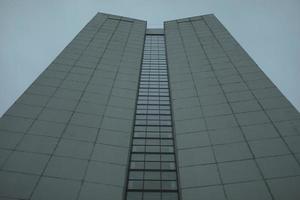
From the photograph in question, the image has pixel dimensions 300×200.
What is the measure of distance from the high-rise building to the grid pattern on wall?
5 centimetres

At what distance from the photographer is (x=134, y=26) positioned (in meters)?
30.6

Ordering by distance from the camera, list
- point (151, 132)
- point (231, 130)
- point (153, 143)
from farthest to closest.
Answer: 1. point (151, 132)
2. point (153, 143)
3. point (231, 130)

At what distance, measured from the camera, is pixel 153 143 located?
15633 millimetres

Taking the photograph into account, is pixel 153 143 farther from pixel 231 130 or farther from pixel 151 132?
pixel 231 130

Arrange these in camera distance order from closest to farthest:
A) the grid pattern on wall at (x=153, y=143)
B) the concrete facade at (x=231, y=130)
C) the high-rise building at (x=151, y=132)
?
1. the concrete facade at (x=231, y=130)
2. the high-rise building at (x=151, y=132)
3. the grid pattern on wall at (x=153, y=143)

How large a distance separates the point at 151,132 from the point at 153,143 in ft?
2.86

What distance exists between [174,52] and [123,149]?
1180cm

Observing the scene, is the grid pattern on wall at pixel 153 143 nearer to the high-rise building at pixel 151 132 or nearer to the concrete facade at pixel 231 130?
the high-rise building at pixel 151 132

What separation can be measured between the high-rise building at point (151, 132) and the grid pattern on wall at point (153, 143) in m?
0.05

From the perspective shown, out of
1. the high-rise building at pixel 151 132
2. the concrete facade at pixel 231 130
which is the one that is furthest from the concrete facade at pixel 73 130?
the concrete facade at pixel 231 130

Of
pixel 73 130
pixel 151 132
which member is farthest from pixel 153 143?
pixel 73 130

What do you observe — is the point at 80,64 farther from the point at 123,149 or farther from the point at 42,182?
the point at 42,182

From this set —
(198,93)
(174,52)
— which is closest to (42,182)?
(198,93)

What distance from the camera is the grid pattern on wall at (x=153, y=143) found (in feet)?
42.1
